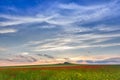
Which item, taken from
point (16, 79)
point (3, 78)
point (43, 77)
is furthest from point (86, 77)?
point (3, 78)

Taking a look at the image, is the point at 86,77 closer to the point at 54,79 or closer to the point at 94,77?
the point at 94,77

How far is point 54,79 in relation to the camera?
76.4 feet

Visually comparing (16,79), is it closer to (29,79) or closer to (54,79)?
(29,79)

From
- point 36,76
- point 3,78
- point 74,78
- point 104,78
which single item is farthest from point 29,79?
point 104,78

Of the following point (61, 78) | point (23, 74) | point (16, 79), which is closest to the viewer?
point (61, 78)

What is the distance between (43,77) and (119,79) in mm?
7171

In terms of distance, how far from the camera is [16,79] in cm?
2486

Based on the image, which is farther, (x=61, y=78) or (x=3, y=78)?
(x=3, y=78)

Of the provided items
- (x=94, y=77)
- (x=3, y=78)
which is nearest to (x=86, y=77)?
(x=94, y=77)

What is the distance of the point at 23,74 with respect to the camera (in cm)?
2844

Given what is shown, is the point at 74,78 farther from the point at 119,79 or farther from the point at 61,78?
the point at 119,79

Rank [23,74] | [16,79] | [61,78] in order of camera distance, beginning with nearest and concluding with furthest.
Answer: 1. [61,78]
2. [16,79]
3. [23,74]

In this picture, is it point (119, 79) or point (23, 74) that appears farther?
point (23, 74)

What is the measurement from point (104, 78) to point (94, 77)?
86cm
